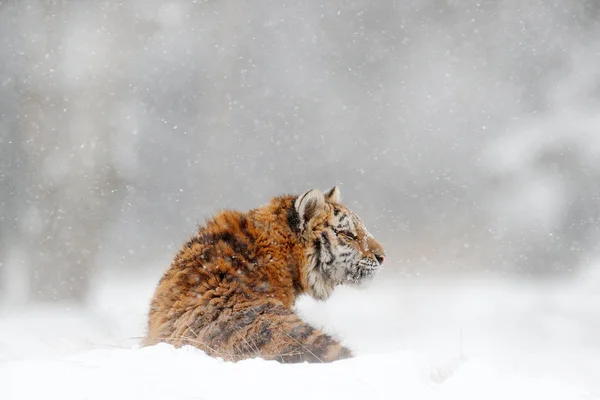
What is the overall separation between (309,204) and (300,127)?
42276 mm

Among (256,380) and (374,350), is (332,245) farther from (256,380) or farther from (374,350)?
(374,350)

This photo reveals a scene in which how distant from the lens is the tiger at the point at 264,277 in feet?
14.1

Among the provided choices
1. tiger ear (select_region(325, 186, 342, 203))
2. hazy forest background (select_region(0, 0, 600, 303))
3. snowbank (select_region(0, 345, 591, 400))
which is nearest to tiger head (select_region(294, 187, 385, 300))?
tiger ear (select_region(325, 186, 342, 203))

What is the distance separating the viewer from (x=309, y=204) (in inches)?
218

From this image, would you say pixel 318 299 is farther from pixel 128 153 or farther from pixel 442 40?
pixel 442 40

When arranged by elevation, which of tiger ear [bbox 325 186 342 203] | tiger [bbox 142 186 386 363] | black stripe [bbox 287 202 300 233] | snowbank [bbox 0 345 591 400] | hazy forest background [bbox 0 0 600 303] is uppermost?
hazy forest background [bbox 0 0 600 303]

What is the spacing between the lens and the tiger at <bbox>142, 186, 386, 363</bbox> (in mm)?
4297

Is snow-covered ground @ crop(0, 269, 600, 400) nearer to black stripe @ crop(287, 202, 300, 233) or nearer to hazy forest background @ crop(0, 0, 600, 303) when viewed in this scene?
black stripe @ crop(287, 202, 300, 233)

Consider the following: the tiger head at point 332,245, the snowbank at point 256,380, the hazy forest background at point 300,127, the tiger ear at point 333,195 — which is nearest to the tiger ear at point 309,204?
the tiger head at point 332,245

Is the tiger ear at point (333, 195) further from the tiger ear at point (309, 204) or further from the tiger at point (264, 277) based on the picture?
the tiger ear at point (309, 204)

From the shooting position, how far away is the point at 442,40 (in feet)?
182

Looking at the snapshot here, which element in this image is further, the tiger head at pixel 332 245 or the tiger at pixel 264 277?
the tiger head at pixel 332 245

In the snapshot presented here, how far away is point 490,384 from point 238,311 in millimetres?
1823

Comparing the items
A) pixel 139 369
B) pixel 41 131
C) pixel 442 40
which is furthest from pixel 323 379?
pixel 442 40
